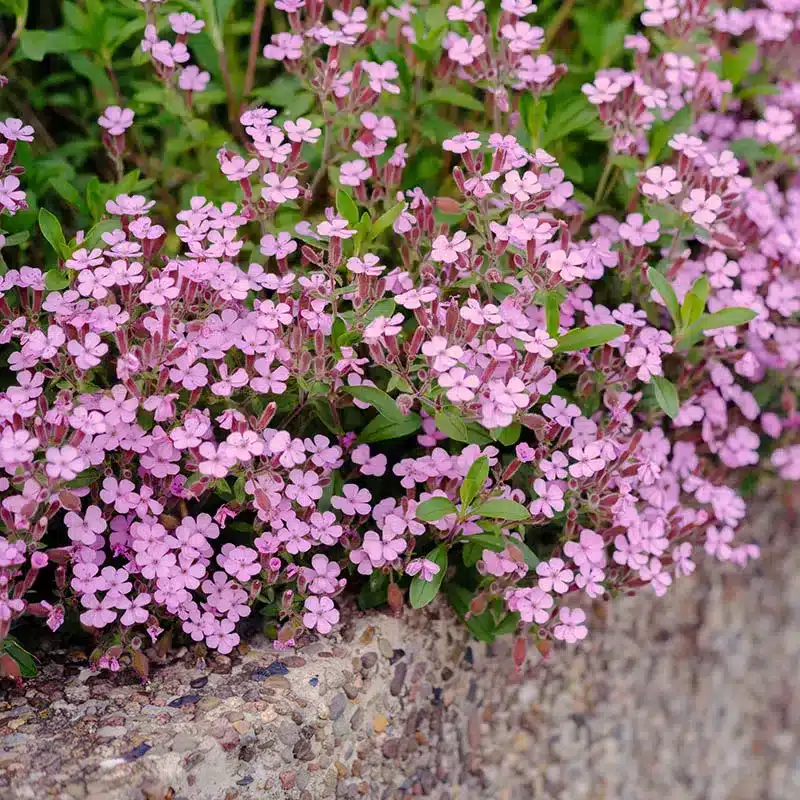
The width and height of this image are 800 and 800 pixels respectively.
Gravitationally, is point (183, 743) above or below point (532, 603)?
below

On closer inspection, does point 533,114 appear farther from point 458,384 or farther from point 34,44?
point 34,44

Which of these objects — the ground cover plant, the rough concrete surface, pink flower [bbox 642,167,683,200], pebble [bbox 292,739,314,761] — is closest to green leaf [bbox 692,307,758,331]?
the ground cover plant

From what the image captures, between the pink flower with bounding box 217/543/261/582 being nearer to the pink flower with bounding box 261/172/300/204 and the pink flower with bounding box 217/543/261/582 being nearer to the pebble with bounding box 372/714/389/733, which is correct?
the pebble with bounding box 372/714/389/733

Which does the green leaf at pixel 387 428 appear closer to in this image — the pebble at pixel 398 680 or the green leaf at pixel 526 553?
the green leaf at pixel 526 553

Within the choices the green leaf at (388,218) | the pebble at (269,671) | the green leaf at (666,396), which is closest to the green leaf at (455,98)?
the green leaf at (388,218)

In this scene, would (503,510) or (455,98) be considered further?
(455,98)

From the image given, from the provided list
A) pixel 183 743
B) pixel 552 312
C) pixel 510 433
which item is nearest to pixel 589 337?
pixel 552 312

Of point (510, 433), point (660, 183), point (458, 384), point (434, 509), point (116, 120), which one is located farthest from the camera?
point (116, 120)
